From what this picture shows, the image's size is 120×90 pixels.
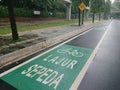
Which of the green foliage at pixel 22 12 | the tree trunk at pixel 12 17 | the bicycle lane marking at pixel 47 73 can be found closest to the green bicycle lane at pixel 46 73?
the bicycle lane marking at pixel 47 73

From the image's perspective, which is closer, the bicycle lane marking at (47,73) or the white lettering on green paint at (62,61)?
the bicycle lane marking at (47,73)

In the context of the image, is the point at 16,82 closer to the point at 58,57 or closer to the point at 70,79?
the point at 70,79

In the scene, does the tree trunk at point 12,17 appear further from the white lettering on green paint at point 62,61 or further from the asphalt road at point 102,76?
the asphalt road at point 102,76

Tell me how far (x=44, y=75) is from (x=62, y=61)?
1.73 meters

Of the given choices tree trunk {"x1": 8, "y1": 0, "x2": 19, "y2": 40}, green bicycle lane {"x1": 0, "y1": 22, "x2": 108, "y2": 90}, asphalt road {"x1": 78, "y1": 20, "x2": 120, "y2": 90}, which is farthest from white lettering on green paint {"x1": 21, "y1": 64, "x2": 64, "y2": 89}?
tree trunk {"x1": 8, "y1": 0, "x2": 19, "y2": 40}

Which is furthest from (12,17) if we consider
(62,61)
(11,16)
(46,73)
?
(46,73)

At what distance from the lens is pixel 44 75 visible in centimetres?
518

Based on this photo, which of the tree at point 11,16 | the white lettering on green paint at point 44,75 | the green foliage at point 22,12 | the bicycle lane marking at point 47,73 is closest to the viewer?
the bicycle lane marking at point 47,73

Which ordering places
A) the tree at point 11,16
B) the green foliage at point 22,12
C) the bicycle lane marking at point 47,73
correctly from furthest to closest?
the green foliage at point 22,12, the tree at point 11,16, the bicycle lane marking at point 47,73

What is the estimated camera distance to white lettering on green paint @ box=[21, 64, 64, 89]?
187 inches

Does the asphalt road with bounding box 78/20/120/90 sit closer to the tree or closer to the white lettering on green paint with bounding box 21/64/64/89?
the white lettering on green paint with bounding box 21/64/64/89

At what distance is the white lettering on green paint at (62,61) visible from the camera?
247 inches

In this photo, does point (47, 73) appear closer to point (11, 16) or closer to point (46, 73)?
point (46, 73)

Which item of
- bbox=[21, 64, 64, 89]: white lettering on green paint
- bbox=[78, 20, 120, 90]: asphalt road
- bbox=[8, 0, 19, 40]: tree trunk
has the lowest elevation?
bbox=[78, 20, 120, 90]: asphalt road
